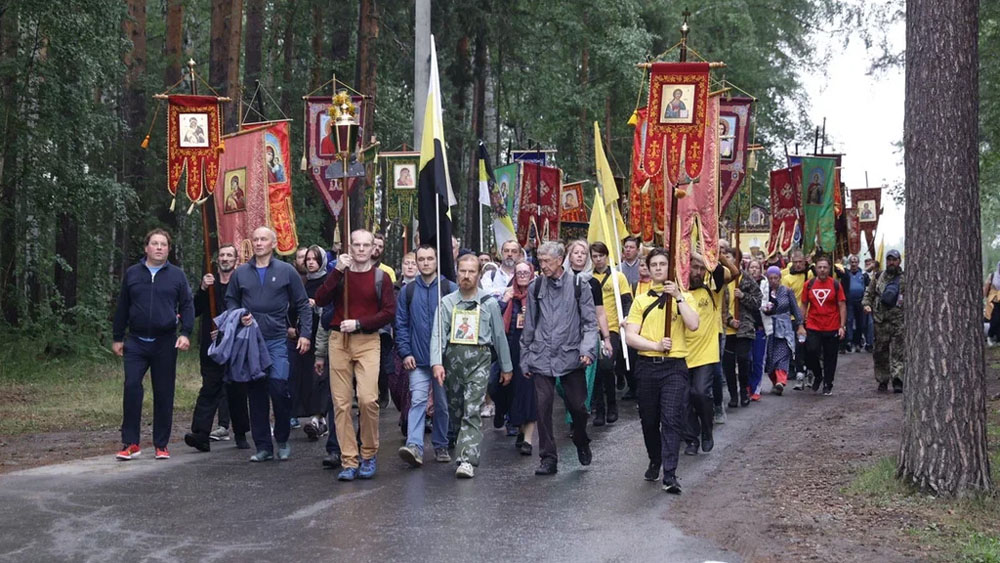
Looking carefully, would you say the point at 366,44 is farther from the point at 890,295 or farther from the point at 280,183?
the point at 890,295

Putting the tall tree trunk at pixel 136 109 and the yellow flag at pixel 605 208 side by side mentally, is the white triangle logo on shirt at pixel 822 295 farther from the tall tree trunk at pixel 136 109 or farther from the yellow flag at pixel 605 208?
the tall tree trunk at pixel 136 109

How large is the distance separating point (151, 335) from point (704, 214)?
6.48 metres

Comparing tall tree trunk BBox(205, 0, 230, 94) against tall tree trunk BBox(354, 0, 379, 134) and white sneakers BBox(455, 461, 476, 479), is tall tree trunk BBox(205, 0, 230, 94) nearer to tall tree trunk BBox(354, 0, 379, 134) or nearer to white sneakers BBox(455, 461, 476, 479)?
tall tree trunk BBox(354, 0, 379, 134)

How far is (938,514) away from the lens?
9.21 meters

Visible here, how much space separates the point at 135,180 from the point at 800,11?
29.9 m

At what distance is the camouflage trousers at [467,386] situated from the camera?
36.1ft

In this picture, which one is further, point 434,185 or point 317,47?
point 317,47

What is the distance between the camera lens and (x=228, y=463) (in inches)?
456

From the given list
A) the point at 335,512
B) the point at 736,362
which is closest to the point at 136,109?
the point at 736,362

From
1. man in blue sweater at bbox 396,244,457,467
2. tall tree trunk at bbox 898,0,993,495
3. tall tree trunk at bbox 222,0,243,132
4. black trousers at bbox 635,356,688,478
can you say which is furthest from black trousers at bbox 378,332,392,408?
tall tree trunk at bbox 222,0,243,132

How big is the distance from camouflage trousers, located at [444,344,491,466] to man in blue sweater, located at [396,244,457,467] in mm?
156

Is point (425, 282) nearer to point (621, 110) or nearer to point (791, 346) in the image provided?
point (791, 346)

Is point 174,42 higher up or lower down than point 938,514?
higher up

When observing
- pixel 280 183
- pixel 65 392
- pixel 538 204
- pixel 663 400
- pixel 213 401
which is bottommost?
pixel 65 392
